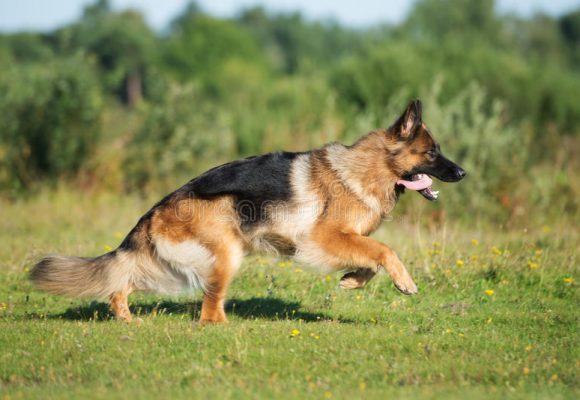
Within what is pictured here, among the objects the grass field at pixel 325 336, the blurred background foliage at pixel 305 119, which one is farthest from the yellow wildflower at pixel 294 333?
the blurred background foliage at pixel 305 119

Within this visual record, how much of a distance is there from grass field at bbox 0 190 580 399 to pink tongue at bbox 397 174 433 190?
1374 millimetres

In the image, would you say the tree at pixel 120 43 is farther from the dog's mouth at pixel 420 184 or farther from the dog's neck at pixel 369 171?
the dog's mouth at pixel 420 184

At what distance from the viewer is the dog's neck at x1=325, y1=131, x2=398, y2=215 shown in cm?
719

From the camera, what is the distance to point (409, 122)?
7.23m

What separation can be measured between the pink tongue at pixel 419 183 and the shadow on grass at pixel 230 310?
1636mm

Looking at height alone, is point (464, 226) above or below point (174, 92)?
below

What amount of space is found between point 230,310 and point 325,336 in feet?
5.99

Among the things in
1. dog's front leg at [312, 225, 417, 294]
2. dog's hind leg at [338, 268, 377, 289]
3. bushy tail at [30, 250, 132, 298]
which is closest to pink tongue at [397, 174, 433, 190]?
dog's front leg at [312, 225, 417, 294]

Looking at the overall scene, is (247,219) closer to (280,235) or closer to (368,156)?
(280,235)

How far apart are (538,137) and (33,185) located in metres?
15.5

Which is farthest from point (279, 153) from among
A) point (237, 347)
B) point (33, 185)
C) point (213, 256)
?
point (33, 185)

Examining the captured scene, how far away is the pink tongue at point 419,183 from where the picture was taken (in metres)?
7.31

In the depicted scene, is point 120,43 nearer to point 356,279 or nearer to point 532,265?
point 532,265

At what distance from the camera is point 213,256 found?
687 cm
